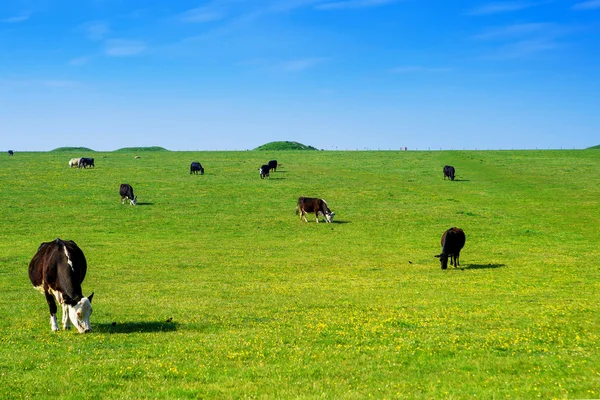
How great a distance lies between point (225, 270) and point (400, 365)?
17379 millimetres

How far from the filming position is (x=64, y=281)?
53.0 ft

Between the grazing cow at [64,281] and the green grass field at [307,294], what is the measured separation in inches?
21.8

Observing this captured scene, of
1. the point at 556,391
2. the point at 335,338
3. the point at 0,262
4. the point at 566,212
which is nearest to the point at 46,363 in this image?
the point at 335,338

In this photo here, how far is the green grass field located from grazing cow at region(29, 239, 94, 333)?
Result: 0.55 m

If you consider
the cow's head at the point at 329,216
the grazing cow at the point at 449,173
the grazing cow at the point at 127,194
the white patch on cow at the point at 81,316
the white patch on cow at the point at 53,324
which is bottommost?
the white patch on cow at the point at 53,324

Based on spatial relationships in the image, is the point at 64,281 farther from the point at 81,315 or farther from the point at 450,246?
the point at 450,246

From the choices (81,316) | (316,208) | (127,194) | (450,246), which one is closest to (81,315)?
(81,316)

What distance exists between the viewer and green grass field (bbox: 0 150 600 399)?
11578 mm

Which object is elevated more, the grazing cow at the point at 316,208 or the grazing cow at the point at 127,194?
the grazing cow at the point at 127,194

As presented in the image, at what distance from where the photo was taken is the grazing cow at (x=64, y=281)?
15664mm

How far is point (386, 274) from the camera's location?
1098 inches

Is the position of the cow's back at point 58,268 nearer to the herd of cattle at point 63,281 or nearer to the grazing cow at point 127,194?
the herd of cattle at point 63,281

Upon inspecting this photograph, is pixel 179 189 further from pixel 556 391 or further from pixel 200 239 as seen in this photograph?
pixel 556 391

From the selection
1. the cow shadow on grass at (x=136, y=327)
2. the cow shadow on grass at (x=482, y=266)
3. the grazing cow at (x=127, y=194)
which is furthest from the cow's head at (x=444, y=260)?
the grazing cow at (x=127, y=194)
